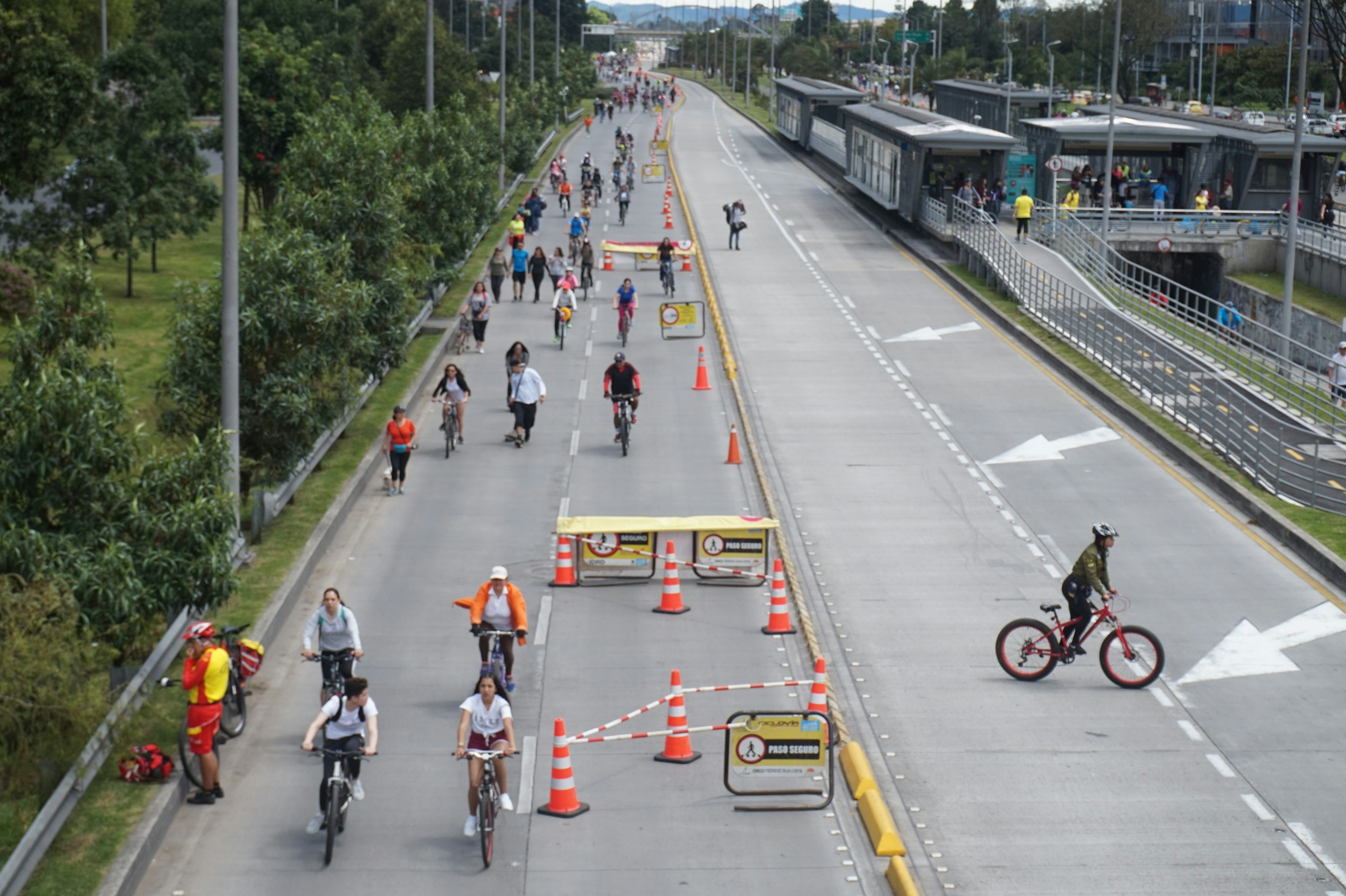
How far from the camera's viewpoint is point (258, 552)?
20.5 metres

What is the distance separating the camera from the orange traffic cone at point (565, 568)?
2009 cm

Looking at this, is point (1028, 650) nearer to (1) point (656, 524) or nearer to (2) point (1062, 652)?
(2) point (1062, 652)

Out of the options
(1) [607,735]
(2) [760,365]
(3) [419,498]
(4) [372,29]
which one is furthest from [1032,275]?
(4) [372,29]

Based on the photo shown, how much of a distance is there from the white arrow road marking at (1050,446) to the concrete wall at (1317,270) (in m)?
23.3

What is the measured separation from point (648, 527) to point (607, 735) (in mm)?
4952

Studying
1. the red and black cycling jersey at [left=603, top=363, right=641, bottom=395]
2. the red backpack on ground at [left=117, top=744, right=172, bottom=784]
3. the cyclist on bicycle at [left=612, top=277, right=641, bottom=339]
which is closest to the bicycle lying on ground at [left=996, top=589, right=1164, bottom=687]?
the red backpack on ground at [left=117, top=744, right=172, bottom=784]

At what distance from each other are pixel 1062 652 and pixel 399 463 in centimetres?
1073

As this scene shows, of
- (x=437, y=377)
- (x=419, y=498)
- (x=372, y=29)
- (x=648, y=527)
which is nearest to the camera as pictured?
(x=648, y=527)

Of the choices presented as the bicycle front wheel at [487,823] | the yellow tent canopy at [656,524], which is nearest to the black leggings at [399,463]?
the yellow tent canopy at [656,524]

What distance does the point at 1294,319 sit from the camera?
47.2 metres

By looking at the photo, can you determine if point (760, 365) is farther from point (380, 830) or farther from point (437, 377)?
point (380, 830)

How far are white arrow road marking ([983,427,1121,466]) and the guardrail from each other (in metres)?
14.9

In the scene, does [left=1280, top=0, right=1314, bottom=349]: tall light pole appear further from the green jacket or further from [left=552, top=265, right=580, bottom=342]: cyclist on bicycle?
the green jacket

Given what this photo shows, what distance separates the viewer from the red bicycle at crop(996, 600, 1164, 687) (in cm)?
1672
